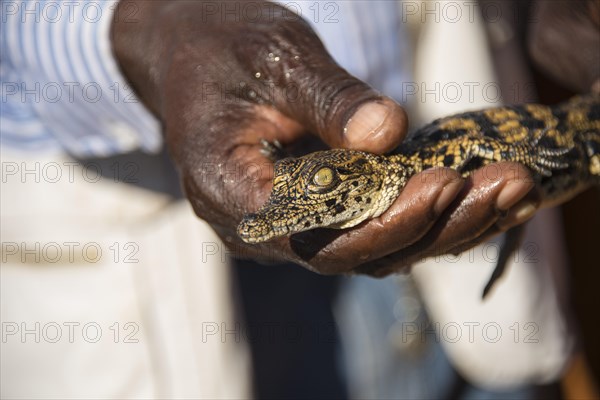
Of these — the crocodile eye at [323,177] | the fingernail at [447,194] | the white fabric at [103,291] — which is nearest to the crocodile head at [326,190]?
the crocodile eye at [323,177]

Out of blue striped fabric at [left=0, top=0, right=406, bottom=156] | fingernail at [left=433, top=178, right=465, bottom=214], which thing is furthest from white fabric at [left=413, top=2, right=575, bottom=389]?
fingernail at [left=433, top=178, right=465, bottom=214]

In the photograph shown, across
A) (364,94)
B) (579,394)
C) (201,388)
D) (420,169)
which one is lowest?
(579,394)

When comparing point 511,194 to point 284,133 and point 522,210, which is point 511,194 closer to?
point 522,210

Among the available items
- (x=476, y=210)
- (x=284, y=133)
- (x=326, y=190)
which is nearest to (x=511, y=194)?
(x=476, y=210)

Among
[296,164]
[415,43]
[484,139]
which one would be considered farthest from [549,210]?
[296,164]

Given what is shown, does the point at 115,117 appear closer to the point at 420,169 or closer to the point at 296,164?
the point at 296,164

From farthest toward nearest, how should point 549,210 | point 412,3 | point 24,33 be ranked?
point 549,210
point 412,3
point 24,33

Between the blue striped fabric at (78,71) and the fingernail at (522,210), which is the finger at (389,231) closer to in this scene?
the fingernail at (522,210)
